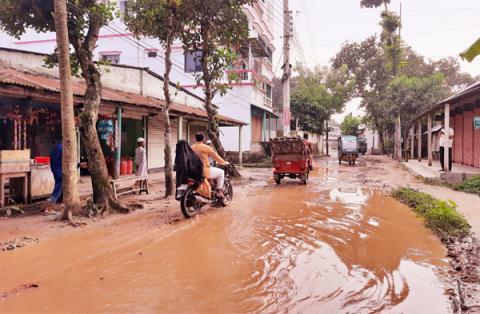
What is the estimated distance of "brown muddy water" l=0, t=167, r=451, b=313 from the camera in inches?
151

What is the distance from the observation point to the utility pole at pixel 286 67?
19678mm

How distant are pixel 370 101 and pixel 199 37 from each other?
27.1m

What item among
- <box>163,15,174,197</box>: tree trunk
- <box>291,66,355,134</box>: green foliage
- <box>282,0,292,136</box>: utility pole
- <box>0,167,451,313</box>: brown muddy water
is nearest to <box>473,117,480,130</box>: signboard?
<box>282,0,292,136</box>: utility pole

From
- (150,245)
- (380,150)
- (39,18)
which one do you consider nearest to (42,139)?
(39,18)

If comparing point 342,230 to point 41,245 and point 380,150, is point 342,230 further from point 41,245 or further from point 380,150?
point 380,150

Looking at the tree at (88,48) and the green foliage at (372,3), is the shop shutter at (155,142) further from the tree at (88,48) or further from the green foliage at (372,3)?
the green foliage at (372,3)

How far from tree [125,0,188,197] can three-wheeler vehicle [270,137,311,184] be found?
15.1 ft

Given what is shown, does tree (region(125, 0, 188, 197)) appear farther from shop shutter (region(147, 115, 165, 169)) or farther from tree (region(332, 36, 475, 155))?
tree (region(332, 36, 475, 155))

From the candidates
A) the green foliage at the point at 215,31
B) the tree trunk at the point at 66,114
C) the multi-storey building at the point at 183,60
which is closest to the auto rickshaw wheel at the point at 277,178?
the green foliage at the point at 215,31

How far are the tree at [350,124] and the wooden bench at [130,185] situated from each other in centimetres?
6060

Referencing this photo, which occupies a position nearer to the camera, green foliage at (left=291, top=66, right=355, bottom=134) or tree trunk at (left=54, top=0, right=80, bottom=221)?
tree trunk at (left=54, top=0, right=80, bottom=221)

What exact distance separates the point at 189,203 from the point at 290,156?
7066 millimetres

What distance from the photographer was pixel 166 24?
11.7 m

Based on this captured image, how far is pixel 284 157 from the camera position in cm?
1455
